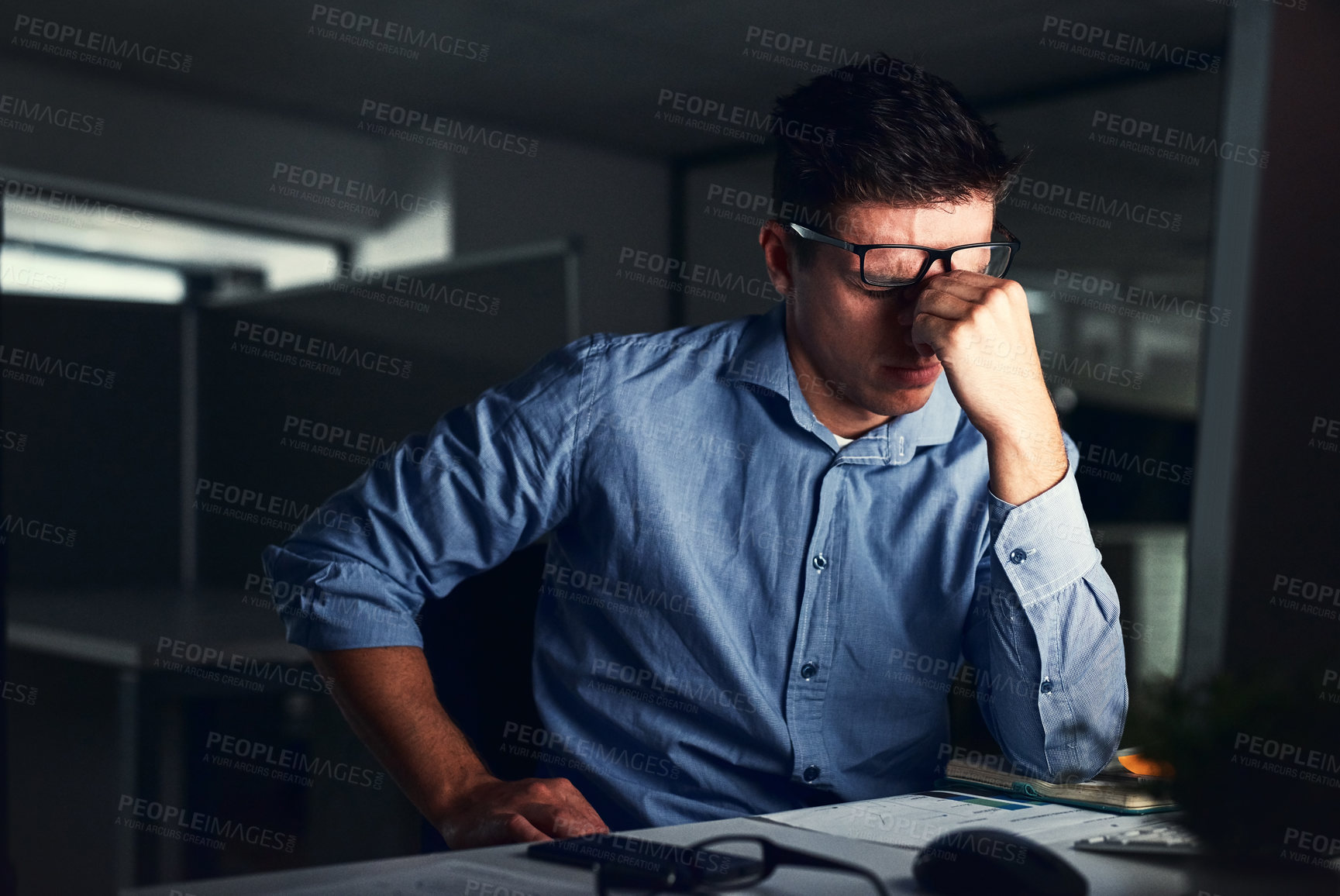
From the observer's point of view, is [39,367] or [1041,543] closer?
[1041,543]

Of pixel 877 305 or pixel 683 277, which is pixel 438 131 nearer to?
pixel 683 277

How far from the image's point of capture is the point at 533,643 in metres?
1.25

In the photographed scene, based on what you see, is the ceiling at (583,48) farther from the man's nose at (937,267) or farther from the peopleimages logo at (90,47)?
the man's nose at (937,267)

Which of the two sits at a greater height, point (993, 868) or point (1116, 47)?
point (1116, 47)

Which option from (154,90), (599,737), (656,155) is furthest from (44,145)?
(599,737)

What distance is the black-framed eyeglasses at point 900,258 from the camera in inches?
45.9

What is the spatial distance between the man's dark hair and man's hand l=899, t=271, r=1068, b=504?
0.15 meters

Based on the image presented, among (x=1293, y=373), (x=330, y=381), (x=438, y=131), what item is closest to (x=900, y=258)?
(x=1293, y=373)

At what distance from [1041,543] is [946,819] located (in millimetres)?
309

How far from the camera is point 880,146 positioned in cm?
119

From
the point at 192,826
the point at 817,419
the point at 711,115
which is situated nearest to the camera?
the point at 817,419

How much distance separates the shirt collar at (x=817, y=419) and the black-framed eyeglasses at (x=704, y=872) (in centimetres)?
62

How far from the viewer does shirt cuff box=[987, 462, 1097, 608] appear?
108 cm

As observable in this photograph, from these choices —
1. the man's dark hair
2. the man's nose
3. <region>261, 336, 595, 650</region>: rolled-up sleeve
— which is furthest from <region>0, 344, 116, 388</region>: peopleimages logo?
the man's nose
